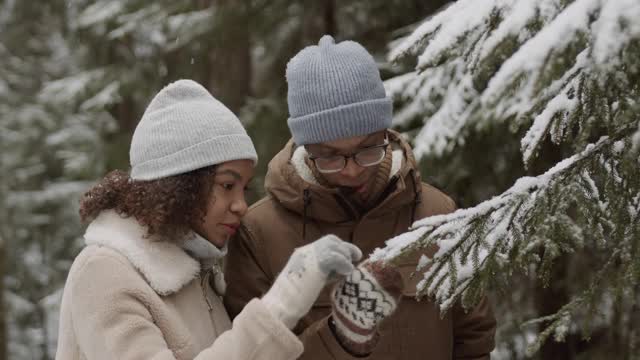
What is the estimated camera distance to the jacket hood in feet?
9.25

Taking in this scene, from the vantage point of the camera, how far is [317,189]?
110 inches

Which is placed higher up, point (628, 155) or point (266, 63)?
point (628, 155)

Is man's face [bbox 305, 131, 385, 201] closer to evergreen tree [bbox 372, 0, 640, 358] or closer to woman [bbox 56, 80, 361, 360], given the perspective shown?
woman [bbox 56, 80, 361, 360]

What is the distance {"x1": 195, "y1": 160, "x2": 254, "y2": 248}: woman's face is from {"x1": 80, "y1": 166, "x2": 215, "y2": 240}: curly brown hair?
2 centimetres

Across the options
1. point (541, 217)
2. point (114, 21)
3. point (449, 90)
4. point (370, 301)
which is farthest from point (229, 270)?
point (114, 21)

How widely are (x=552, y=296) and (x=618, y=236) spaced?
3446 millimetres

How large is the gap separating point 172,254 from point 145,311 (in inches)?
8.9

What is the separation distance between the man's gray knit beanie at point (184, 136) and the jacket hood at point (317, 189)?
0.64 ft

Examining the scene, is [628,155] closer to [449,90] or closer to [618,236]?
[618,236]

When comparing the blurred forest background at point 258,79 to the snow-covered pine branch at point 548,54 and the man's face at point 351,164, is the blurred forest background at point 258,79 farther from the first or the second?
the man's face at point 351,164

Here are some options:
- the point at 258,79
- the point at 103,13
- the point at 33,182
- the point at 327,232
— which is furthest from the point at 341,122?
the point at 33,182

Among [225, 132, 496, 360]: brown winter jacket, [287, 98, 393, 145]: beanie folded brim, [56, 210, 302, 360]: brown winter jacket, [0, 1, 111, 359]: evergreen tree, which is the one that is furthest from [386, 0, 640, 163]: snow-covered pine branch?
[0, 1, 111, 359]: evergreen tree

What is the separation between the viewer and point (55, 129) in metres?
17.9

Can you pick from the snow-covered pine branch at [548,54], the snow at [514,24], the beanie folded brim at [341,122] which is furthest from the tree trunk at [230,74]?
the snow at [514,24]
